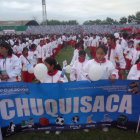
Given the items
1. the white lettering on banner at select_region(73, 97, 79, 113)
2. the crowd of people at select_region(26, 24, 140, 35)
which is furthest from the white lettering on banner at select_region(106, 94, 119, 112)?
the crowd of people at select_region(26, 24, 140, 35)

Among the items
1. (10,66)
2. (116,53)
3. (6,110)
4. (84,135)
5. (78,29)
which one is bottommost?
(84,135)

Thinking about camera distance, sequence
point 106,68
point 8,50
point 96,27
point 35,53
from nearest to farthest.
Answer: point 106,68 → point 8,50 → point 35,53 → point 96,27

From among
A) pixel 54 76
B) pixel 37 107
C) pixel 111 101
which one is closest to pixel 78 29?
pixel 54 76

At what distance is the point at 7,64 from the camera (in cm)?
388

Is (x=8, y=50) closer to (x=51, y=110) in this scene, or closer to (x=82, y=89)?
(x=51, y=110)

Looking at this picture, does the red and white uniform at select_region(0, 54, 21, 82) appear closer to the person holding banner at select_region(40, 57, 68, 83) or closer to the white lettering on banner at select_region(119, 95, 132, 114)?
the person holding banner at select_region(40, 57, 68, 83)

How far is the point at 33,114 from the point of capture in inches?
130

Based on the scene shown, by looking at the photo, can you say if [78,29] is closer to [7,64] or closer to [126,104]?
[7,64]

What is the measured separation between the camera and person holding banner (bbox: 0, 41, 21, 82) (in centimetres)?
381

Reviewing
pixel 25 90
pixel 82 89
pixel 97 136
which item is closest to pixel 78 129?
pixel 97 136

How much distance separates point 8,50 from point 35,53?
360cm

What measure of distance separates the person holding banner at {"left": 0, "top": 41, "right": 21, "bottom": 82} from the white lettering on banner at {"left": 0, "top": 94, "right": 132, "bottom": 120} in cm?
83

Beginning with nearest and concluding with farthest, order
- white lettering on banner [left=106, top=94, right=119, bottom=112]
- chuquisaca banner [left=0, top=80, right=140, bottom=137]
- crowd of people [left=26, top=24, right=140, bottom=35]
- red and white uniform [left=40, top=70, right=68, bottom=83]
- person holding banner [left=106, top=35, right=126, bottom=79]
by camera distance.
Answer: chuquisaca banner [left=0, top=80, right=140, bottom=137], white lettering on banner [left=106, top=94, right=119, bottom=112], red and white uniform [left=40, top=70, right=68, bottom=83], person holding banner [left=106, top=35, right=126, bottom=79], crowd of people [left=26, top=24, right=140, bottom=35]

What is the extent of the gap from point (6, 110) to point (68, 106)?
1231 mm
